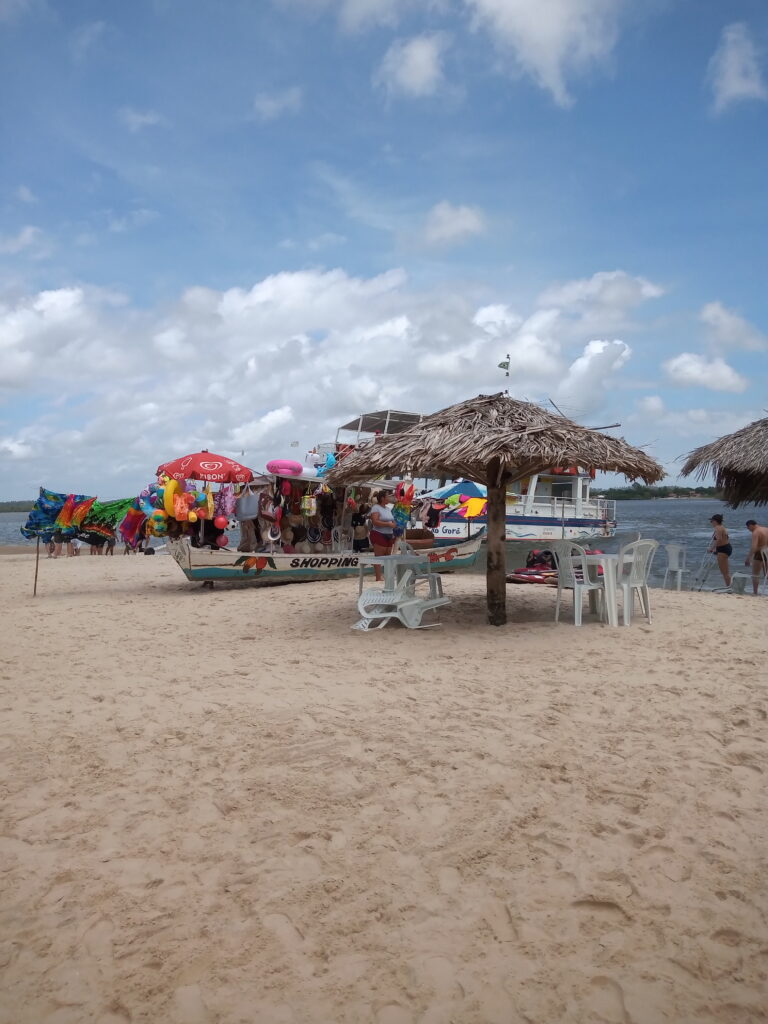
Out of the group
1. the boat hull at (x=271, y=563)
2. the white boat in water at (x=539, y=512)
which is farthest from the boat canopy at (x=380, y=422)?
the boat hull at (x=271, y=563)

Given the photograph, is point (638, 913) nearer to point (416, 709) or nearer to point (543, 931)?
point (543, 931)

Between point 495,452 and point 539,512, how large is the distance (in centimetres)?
1523

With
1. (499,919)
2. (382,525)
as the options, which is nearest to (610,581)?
(382,525)

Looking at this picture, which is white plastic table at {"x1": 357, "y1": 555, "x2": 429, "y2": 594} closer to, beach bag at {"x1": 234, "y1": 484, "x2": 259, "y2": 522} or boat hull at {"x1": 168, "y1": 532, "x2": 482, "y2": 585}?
boat hull at {"x1": 168, "y1": 532, "x2": 482, "y2": 585}

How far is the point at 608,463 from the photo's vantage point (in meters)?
7.40

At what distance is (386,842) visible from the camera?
292 centimetres

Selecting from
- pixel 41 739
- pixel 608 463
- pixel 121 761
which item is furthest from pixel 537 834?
pixel 608 463

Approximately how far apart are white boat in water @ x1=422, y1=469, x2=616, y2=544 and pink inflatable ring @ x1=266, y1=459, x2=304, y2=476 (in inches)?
308

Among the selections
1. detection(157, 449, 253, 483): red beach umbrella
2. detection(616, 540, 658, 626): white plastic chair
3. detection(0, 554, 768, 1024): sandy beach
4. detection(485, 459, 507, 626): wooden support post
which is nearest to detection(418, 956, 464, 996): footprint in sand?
detection(0, 554, 768, 1024): sandy beach

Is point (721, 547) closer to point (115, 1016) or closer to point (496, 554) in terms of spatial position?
point (496, 554)

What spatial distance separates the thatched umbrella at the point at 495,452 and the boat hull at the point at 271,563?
2.60 meters

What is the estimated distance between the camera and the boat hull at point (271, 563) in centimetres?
1081

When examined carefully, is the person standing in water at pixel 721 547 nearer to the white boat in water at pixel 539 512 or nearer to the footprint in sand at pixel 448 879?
the white boat in water at pixel 539 512

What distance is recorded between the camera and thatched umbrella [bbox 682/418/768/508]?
10328mm
